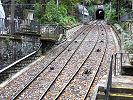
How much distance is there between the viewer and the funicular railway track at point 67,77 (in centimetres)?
1597

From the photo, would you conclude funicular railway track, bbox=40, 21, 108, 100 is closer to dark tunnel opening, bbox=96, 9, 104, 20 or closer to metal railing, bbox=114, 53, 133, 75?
metal railing, bbox=114, 53, 133, 75

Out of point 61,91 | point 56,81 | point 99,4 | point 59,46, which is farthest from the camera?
point 99,4

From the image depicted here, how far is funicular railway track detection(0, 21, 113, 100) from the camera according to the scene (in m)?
16.0

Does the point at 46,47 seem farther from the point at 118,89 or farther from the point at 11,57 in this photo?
the point at 118,89

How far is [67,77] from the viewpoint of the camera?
1978 cm

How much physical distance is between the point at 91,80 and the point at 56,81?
5.56 feet

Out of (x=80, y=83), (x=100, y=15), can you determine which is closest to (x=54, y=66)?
(x=80, y=83)

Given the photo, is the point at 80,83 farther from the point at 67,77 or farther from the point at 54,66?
the point at 54,66

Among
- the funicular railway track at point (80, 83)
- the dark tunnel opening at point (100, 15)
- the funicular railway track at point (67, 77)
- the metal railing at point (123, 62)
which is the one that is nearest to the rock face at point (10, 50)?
the funicular railway track at point (67, 77)

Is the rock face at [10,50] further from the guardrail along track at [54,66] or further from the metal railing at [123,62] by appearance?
the metal railing at [123,62]

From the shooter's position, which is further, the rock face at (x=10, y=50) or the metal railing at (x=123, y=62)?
the rock face at (x=10, y=50)

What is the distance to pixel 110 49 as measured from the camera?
3086 centimetres

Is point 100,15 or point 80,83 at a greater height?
point 100,15

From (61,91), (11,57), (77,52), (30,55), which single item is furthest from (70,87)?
(77,52)
